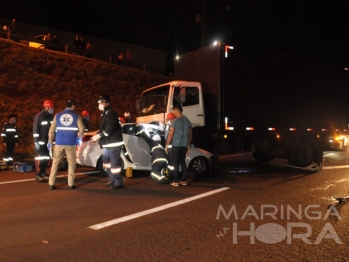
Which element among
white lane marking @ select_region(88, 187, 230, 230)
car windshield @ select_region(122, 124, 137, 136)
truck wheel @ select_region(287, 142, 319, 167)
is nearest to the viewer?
white lane marking @ select_region(88, 187, 230, 230)

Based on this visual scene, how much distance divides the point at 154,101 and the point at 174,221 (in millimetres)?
5466

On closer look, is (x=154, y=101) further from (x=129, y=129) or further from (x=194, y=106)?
(x=129, y=129)

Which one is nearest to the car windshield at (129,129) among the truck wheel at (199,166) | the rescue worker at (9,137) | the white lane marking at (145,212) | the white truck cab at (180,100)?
the white truck cab at (180,100)

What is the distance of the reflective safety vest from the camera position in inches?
307

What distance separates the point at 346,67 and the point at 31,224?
11.6 meters

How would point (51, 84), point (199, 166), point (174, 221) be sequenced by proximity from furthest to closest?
point (51, 84)
point (199, 166)
point (174, 221)

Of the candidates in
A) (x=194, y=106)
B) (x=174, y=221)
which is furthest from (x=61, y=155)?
(x=194, y=106)

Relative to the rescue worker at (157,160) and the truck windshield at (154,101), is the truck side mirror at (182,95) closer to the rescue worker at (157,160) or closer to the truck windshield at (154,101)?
the truck windshield at (154,101)

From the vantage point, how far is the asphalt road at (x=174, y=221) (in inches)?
180

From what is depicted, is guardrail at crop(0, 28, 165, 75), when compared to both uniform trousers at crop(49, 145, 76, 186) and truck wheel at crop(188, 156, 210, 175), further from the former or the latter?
uniform trousers at crop(49, 145, 76, 186)

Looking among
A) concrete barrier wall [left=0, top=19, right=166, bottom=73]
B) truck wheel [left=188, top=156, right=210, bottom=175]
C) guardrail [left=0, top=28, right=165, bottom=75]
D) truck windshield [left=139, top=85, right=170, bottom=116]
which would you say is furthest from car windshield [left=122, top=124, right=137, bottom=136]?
concrete barrier wall [left=0, top=19, right=166, bottom=73]

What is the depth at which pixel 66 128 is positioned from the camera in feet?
25.7

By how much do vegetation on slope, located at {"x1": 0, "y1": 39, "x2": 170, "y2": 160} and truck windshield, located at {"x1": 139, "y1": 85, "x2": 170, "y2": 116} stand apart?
535cm

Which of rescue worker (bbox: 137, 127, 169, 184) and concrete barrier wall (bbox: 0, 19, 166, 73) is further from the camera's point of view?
concrete barrier wall (bbox: 0, 19, 166, 73)
